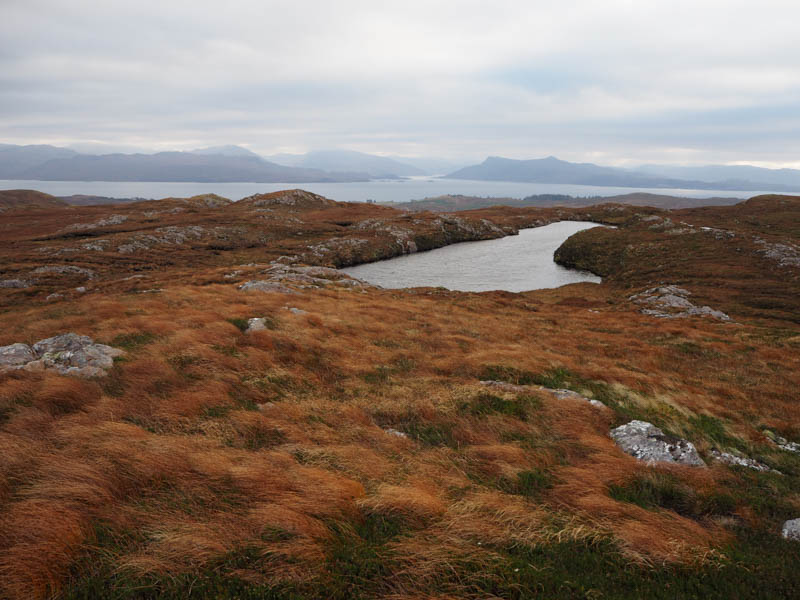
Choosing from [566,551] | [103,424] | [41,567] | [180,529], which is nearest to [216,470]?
[180,529]

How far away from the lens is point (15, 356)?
1345cm

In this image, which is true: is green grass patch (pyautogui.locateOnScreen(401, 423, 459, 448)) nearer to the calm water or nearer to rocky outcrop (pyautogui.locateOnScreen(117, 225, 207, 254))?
the calm water

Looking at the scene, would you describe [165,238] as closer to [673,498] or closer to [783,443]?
[673,498]

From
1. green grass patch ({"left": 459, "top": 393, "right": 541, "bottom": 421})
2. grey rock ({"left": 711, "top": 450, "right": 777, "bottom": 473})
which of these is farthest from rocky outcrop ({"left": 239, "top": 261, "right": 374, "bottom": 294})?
grey rock ({"left": 711, "top": 450, "right": 777, "bottom": 473})

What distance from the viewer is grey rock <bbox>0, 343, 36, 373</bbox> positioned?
12812 mm

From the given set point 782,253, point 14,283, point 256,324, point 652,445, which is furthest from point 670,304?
point 14,283

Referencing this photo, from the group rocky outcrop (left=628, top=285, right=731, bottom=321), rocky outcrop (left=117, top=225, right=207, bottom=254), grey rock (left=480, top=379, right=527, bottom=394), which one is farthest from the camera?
rocky outcrop (left=117, top=225, right=207, bottom=254)

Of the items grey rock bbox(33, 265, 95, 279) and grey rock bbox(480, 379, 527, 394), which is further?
grey rock bbox(33, 265, 95, 279)

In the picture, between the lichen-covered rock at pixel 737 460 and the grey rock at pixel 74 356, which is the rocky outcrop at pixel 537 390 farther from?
the grey rock at pixel 74 356

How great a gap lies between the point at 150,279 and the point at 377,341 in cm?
3889

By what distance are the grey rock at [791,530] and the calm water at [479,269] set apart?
52.5m

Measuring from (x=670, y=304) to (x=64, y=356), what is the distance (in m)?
53.2

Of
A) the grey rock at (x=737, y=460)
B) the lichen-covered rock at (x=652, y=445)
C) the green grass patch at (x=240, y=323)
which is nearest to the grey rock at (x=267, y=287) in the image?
the green grass patch at (x=240, y=323)

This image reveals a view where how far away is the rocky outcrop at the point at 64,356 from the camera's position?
1241cm
